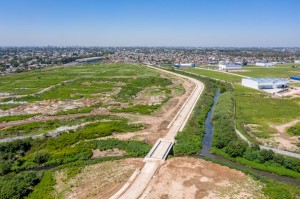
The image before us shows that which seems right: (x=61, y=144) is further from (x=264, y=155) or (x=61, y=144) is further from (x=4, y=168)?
(x=264, y=155)

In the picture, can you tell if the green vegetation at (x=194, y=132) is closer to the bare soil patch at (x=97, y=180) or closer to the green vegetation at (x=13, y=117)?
the bare soil patch at (x=97, y=180)

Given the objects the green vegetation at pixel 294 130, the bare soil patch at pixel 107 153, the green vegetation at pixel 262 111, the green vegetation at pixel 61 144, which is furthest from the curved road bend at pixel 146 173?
the green vegetation at pixel 294 130

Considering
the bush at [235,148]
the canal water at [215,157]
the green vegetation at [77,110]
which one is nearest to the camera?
the canal water at [215,157]

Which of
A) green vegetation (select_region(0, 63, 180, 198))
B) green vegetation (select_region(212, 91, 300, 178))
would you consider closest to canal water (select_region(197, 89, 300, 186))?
green vegetation (select_region(212, 91, 300, 178))

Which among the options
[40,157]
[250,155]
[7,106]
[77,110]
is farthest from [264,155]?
[7,106]

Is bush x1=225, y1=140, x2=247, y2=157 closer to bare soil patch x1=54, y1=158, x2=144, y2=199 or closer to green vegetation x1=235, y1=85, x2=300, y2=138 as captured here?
green vegetation x1=235, y1=85, x2=300, y2=138

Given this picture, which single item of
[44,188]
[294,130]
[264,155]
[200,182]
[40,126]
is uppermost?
[264,155]
